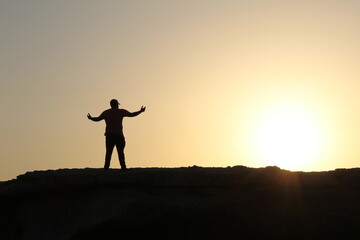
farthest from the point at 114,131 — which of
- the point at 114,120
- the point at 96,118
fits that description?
the point at 96,118

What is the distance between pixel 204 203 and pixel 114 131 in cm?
243

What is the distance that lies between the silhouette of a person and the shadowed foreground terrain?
2.72 ft

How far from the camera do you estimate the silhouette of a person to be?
39.7 ft

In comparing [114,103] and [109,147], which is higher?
[114,103]

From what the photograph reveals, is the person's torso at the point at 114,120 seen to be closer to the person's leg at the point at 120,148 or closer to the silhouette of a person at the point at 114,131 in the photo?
the silhouette of a person at the point at 114,131

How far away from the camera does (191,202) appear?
1102 cm

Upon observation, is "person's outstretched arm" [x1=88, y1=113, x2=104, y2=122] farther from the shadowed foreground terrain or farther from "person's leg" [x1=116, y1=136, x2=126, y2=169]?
the shadowed foreground terrain

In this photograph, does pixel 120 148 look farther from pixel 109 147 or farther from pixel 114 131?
pixel 114 131

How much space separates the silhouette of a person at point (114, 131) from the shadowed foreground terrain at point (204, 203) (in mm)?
830

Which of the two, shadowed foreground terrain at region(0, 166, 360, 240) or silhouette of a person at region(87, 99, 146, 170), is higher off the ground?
silhouette of a person at region(87, 99, 146, 170)

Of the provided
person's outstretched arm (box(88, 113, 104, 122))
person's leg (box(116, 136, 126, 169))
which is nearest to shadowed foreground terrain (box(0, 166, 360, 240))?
person's leg (box(116, 136, 126, 169))

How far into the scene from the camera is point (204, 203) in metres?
11.1

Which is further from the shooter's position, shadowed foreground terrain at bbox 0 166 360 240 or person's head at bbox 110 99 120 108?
person's head at bbox 110 99 120 108

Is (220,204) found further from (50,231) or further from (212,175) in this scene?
(50,231)
